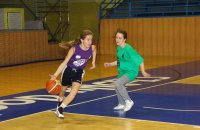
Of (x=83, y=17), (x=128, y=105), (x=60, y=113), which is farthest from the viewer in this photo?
(x=83, y=17)

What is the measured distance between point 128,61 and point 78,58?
99 centimetres

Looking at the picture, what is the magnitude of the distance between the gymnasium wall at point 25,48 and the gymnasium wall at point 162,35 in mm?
3908

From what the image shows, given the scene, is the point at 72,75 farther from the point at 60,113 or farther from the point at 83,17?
the point at 83,17

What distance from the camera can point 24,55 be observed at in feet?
62.0

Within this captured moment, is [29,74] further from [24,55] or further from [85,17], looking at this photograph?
[85,17]

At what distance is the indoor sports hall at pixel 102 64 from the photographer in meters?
7.53

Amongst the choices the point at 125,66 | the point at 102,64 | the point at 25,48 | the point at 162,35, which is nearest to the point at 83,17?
the point at 162,35

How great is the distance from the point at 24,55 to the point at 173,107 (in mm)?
11472

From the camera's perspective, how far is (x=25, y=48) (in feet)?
62.2

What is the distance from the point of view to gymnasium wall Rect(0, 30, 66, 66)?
59.1 ft

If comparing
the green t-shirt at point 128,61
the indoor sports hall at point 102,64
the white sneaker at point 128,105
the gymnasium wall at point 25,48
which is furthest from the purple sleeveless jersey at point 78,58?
the gymnasium wall at point 25,48

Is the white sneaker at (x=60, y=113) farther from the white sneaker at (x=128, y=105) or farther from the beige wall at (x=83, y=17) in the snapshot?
the beige wall at (x=83, y=17)

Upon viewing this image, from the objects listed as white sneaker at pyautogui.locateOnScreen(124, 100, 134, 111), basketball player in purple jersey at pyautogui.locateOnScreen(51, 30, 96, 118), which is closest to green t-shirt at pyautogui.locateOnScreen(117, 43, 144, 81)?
white sneaker at pyautogui.locateOnScreen(124, 100, 134, 111)

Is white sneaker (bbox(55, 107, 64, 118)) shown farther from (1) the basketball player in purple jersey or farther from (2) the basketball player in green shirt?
(2) the basketball player in green shirt
